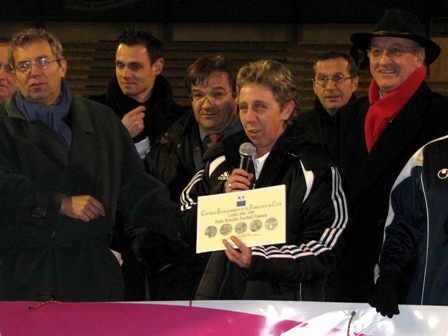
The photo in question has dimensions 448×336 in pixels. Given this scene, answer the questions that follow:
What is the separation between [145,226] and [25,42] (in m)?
0.90

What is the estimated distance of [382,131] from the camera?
12.3 feet

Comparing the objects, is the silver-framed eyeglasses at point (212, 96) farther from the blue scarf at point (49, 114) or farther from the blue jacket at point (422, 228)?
the blue jacket at point (422, 228)

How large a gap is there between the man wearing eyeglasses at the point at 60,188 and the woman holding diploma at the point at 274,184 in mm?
314

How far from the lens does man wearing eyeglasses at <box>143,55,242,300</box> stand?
4062mm

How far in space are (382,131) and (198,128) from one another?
36.3 inches

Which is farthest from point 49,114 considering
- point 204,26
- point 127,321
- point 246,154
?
point 204,26

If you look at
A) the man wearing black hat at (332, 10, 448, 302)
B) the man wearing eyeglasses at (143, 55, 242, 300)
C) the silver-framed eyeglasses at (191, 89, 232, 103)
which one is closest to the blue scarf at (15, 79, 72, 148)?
the man wearing eyeglasses at (143, 55, 242, 300)

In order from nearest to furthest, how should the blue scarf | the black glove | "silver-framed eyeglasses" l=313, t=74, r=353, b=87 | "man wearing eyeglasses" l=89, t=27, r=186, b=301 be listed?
1. the black glove
2. the blue scarf
3. "man wearing eyeglasses" l=89, t=27, r=186, b=301
4. "silver-framed eyeglasses" l=313, t=74, r=353, b=87

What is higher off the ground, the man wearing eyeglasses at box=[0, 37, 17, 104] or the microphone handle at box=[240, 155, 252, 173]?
the man wearing eyeglasses at box=[0, 37, 17, 104]

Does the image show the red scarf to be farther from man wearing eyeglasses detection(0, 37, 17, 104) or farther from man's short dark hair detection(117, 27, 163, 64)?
man wearing eyeglasses detection(0, 37, 17, 104)

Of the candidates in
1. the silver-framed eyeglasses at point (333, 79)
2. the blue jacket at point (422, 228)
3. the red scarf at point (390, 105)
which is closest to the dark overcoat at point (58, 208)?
the red scarf at point (390, 105)

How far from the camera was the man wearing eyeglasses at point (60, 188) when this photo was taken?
3.34m

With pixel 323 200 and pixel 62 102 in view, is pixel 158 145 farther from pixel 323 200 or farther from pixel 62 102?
pixel 323 200

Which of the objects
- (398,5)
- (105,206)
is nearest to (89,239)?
(105,206)
